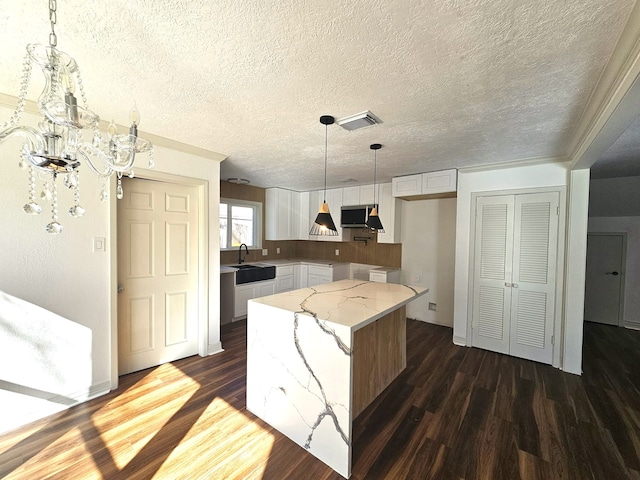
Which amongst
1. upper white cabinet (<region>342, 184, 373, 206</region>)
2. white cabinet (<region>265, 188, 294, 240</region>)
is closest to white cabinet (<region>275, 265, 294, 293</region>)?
white cabinet (<region>265, 188, 294, 240</region>)

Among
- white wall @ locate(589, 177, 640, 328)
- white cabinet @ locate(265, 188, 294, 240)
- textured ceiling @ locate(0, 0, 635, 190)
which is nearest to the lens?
textured ceiling @ locate(0, 0, 635, 190)

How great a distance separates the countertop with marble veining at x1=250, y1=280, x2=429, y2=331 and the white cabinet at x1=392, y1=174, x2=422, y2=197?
182 centimetres

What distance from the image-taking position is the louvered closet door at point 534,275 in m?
3.17

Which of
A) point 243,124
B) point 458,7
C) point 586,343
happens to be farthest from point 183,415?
point 586,343

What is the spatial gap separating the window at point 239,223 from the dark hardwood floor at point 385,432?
7.90 feet

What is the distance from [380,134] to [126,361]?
11.0 ft

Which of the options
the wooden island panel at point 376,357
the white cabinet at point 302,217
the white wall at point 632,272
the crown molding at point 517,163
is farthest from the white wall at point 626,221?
the white cabinet at point 302,217

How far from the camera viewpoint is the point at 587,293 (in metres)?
4.74

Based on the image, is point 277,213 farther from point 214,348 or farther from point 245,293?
point 214,348

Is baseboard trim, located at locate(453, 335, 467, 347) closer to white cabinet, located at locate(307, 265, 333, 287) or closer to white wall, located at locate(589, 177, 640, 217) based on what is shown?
white cabinet, located at locate(307, 265, 333, 287)

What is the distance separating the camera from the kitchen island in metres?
1.70

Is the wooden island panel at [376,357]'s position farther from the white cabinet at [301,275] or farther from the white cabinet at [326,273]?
the white cabinet at [301,275]

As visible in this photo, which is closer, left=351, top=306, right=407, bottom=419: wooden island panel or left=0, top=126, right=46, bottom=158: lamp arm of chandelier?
left=0, top=126, right=46, bottom=158: lamp arm of chandelier

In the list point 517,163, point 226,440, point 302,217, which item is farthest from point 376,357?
point 302,217
